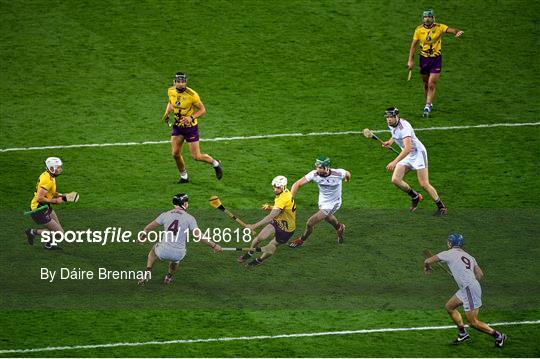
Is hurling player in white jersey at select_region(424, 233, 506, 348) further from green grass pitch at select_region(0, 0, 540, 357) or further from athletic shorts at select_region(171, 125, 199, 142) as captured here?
athletic shorts at select_region(171, 125, 199, 142)

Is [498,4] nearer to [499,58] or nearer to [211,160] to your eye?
[499,58]

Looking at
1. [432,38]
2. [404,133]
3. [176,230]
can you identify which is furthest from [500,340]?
[432,38]

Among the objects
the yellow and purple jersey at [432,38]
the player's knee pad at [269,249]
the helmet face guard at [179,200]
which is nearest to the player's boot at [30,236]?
the helmet face guard at [179,200]

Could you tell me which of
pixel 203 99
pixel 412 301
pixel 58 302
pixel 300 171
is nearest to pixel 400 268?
pixel 412 301

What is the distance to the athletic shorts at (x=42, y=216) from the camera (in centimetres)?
2788

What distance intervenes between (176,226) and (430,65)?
400 inches

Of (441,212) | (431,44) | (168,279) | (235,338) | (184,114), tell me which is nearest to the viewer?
(235,338)

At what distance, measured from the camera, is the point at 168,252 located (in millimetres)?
26188

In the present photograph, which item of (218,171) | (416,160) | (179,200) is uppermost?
(416,160)

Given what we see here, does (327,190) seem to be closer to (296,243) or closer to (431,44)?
(296,243)

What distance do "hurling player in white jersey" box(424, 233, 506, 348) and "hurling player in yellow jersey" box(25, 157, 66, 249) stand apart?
7.91 m

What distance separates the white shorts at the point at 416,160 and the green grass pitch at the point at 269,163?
45.2 inches

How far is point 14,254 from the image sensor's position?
27.9 meters

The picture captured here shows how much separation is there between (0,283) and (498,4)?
1883 centimetres
